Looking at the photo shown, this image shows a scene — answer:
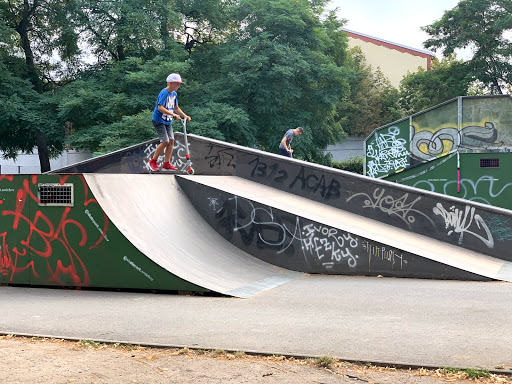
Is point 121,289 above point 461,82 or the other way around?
the other way around

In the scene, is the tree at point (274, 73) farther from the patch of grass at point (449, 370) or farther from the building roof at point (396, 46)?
the building roof at point (396, 46)

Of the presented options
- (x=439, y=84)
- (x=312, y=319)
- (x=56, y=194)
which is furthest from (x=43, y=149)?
(x=312, y=319)

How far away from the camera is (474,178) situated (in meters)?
18.6

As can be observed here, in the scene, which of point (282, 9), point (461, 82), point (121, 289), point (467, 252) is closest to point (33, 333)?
point (121, 289)

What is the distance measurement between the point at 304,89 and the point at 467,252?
72.4 ft

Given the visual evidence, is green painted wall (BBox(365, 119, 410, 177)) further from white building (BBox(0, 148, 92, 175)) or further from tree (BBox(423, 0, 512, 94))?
white building (BBox(0, 148, 92, 175))

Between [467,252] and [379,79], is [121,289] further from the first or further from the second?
[379,79]

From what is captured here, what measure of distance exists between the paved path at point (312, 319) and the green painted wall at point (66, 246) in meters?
0.19

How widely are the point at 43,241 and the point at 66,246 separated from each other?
14.3 inches

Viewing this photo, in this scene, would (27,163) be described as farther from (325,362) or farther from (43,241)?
(325,362)

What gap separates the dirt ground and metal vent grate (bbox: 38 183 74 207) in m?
3.19

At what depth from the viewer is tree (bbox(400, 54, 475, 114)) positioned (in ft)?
111

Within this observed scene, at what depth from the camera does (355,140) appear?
4500 cm

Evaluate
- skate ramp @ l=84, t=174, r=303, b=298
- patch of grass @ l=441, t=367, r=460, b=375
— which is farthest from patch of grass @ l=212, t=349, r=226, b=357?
skate ramp @ l=84, t=174, r=303, b=298
